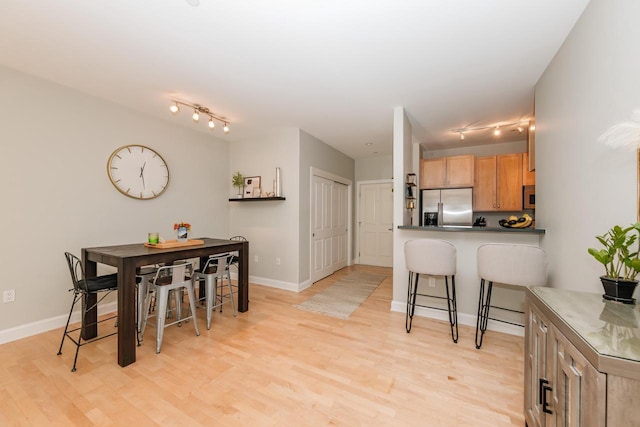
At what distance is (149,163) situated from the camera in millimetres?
3553

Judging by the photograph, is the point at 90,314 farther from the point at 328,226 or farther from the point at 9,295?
the point at 328,226

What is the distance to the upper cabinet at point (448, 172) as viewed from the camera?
14.6 feet

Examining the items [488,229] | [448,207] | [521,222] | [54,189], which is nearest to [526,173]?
[448,207]

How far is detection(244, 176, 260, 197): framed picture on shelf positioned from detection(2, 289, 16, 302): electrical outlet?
2.89 meters

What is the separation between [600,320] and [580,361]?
0.24m

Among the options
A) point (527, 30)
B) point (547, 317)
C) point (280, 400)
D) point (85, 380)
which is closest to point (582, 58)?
point (527, 30)

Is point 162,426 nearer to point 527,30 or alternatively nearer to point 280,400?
point 280,400

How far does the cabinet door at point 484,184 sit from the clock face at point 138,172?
513 centimetres

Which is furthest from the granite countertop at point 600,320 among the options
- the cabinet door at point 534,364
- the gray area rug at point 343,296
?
the gray area rug at point 343,296

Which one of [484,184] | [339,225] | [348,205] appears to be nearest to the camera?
[484,184]

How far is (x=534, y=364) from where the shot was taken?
4.24ft

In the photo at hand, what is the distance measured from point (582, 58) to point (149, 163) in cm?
461

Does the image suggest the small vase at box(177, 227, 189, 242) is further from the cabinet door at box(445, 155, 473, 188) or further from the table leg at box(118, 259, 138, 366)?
the cabinet door at box(445, 155, 473, 188)

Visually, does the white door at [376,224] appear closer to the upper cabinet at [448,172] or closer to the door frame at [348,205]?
the door frame at [348,205]
